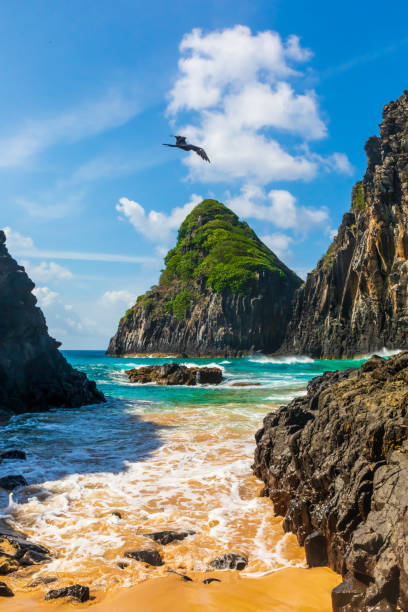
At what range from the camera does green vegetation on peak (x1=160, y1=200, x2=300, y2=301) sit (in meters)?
92.3

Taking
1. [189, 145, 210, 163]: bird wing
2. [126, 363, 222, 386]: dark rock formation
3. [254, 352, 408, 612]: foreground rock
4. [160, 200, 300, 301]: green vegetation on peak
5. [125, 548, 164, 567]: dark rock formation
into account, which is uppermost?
[160, 200, 300, 301]: green vegetation on peak

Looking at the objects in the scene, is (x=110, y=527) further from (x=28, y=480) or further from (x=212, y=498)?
(x=28, y=480)

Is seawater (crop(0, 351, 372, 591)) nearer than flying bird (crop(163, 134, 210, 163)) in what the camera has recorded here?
Yes

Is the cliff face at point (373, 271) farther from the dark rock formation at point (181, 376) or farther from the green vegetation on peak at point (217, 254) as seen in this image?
the dark rock formation at point (181, 376)

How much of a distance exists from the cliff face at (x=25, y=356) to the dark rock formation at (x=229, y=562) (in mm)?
14627

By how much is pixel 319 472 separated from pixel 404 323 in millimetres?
58848

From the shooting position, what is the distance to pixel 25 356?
19641mm

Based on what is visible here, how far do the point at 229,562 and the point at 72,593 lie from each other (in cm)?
194

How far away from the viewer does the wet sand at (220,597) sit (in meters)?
3.88

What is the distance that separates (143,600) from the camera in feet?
13.2

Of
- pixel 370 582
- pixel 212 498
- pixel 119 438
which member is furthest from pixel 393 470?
pixel 119 438

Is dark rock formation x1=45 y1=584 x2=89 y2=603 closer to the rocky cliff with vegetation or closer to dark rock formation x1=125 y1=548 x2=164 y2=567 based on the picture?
dark rock formation x1=125 y1=548 x2=164 y2=567

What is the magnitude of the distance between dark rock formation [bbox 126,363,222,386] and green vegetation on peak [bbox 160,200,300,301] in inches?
2167

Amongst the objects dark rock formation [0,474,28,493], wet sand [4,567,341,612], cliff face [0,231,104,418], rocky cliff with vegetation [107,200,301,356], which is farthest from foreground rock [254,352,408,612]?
rocky cliff with vegetation [107,200,301,356]
